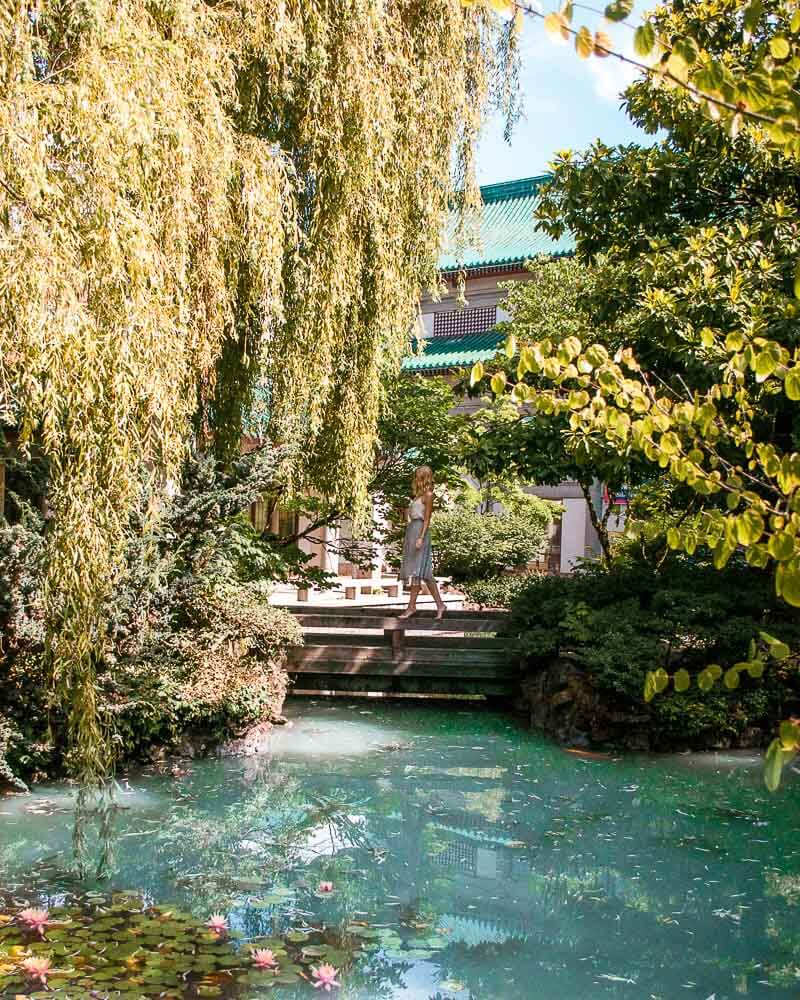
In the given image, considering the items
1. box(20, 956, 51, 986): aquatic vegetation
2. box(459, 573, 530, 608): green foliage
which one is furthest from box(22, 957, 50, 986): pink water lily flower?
box(459, 573, 530, 608): green foliage

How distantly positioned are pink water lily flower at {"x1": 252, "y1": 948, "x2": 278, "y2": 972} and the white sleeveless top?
7.51 m

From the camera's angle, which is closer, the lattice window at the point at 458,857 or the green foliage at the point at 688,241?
the lattice window at the point at 458,857

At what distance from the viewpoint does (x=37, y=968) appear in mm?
3809

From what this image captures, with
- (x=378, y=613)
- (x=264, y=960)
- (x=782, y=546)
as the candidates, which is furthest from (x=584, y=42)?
(x=378, y=613)

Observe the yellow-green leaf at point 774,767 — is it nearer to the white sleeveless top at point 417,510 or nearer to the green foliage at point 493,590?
the white sleeveless top at point 417,510

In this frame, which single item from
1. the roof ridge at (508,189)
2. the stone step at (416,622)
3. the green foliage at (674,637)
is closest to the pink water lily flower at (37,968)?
the green foliage at (674,637)

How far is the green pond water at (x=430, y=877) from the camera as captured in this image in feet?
14.0

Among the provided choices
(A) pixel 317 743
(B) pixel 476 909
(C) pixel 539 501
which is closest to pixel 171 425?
A: (B) pixel 476 909

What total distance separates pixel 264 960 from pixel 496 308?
885 inches

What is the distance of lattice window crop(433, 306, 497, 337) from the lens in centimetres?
2545

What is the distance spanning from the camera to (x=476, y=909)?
5082mm

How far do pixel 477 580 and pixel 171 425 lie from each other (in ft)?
42.4

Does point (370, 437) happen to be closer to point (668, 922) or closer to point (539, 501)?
point (668, 922)

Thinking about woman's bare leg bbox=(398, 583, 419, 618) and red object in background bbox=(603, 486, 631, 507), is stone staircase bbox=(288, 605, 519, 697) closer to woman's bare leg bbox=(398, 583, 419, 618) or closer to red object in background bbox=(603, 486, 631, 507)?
woman's bare leg bbox=(398, 583, 419, 618)
